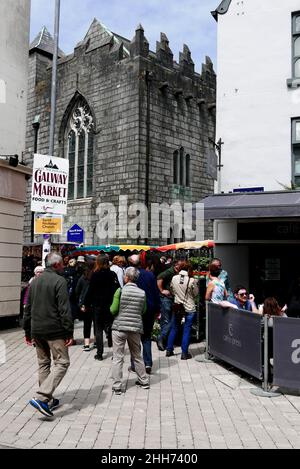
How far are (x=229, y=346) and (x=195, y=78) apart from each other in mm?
25066

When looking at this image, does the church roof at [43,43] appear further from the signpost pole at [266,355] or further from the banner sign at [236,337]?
the signpost pole at [266,355]

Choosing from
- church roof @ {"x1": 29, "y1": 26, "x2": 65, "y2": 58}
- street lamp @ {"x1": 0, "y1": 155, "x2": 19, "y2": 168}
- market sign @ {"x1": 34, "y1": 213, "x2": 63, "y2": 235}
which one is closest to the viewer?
market sign @ {"x1": 34, "y1": 213, "x2": 63, "y2": 235}

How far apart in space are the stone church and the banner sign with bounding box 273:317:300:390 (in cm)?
1873

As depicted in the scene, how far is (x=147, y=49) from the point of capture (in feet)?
88.1

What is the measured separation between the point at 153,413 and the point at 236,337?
240cm

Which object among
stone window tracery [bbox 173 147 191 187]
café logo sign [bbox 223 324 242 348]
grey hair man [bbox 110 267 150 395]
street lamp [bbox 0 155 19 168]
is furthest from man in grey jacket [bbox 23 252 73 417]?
stone window tracery [bbox 173 147 191 187]

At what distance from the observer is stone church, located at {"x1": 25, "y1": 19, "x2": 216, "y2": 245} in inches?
1041

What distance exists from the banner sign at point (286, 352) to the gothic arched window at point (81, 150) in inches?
885

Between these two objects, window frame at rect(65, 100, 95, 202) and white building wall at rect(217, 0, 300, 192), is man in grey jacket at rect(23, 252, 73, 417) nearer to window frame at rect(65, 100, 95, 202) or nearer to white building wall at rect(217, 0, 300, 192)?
white building wall at rect(217, 0, 300, 192)

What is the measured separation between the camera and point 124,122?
2669 cm

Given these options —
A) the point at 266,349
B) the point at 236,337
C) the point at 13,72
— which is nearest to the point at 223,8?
the point at 13,72

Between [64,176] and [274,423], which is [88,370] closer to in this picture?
[274,423]

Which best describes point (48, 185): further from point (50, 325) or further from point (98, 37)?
point (98, 37)
